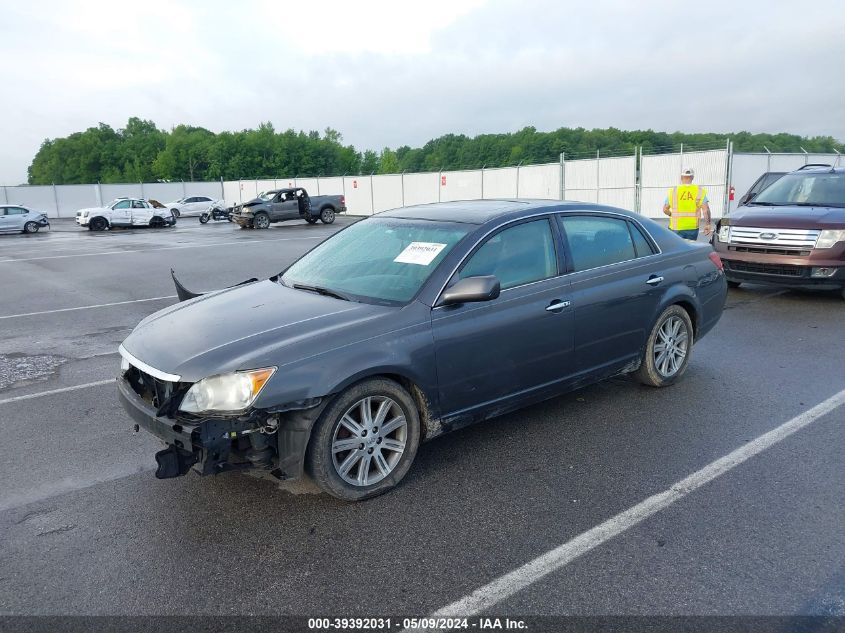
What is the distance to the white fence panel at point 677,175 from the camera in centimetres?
2438

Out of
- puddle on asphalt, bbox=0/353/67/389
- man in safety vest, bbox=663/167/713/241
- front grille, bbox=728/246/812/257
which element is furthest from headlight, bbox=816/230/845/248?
puddle on asphalt, bbox=0/353/67/389

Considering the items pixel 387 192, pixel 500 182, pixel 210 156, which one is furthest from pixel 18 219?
pixel 210 156

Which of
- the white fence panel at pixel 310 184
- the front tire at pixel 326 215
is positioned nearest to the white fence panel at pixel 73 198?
the white fence panel at pixel 310 184

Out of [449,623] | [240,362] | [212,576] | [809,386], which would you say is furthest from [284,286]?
[809,386]

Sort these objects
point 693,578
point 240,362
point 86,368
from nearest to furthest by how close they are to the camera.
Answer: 1. point 693,578
2. point 240,362
3. point 86,368

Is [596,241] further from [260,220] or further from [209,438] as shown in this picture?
[260,220]

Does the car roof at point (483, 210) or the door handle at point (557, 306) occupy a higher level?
the car roof at point (483, 210)

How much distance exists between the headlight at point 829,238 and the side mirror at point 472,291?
649cm

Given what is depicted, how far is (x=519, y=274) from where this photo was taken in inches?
174

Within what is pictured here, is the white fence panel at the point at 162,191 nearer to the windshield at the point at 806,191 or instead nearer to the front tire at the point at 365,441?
the windshield at the point at 806,191

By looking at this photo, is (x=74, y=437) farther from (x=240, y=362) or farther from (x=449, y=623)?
(x=449, y=623)

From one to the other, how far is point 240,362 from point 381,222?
1.99 meters

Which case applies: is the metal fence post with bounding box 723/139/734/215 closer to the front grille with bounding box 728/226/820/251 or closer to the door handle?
the front grille with bounding box 728/226/820/251

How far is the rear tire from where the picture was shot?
3247cm
